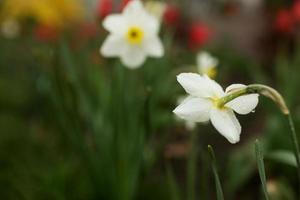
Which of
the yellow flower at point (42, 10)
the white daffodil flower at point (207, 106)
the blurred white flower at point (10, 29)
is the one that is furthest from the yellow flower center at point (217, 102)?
the yellow flower at point (42, 10)

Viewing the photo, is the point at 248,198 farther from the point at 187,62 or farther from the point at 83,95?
the point at 187,62

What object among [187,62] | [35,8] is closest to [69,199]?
[187,62]

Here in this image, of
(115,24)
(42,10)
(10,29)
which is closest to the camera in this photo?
(115,24)

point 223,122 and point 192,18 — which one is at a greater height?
point 223,122

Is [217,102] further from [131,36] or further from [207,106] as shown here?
[131,36]

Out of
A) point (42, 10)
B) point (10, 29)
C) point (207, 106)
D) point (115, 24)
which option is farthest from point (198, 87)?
point (42, 10)
